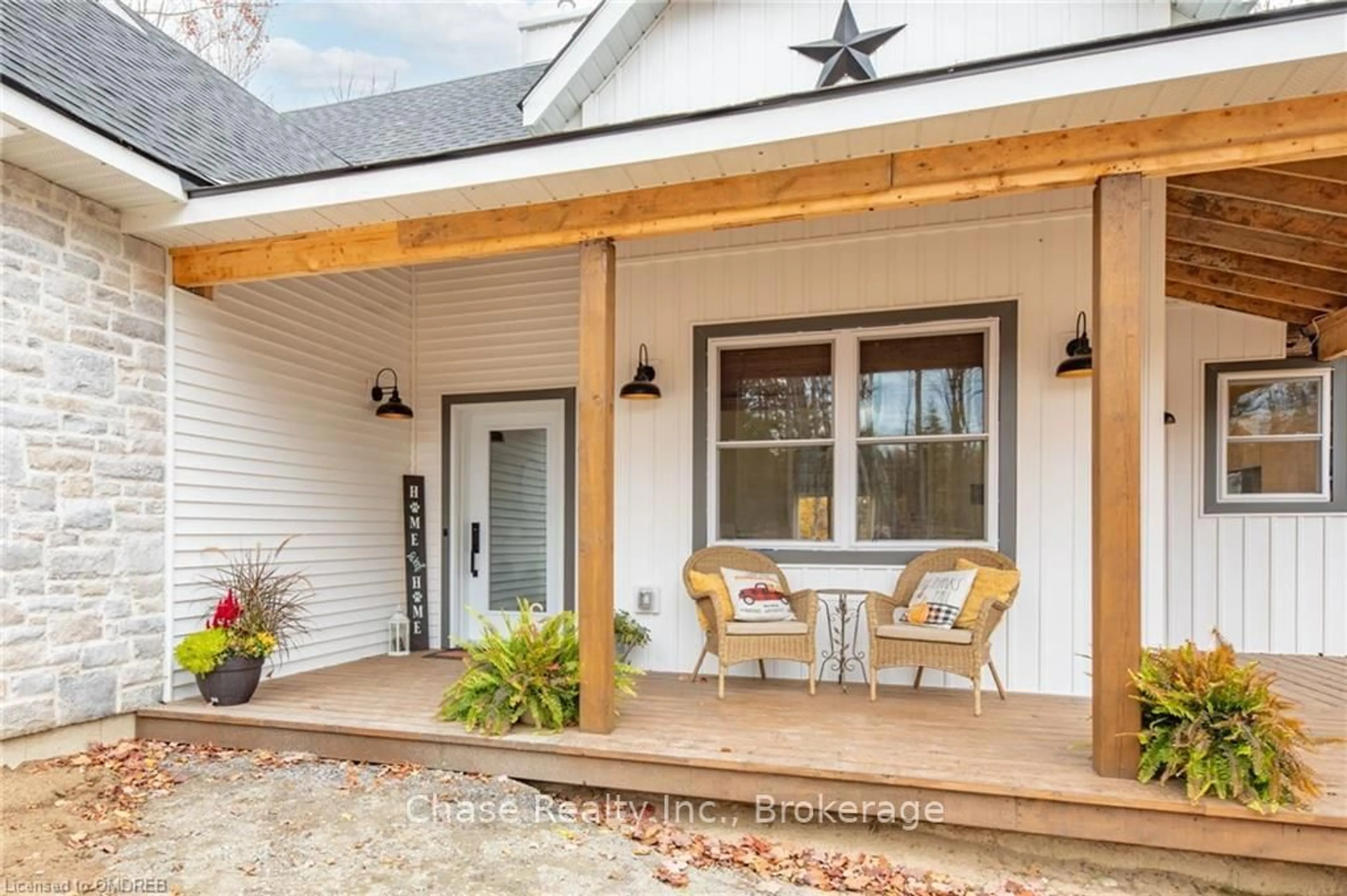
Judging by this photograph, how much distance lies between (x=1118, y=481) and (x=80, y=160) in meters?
4.85

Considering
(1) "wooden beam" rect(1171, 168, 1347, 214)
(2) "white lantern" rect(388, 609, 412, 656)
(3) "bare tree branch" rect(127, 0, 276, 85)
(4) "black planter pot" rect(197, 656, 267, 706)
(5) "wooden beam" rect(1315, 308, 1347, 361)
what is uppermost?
(3) "bare tree branch" rect(127, 0, 276, 85)

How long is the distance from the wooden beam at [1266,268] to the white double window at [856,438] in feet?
5.90

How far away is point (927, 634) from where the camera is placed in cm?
412

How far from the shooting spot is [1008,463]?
4.62 meters

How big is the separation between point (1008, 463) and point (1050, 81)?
237 centimetres

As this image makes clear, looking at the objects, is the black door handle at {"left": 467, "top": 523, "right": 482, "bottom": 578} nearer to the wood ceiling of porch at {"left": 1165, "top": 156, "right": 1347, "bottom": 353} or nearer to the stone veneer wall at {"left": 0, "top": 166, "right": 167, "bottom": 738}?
the stone veneer wall at {"left": 0, "top": 166, "right": 167, "bottom": 738}

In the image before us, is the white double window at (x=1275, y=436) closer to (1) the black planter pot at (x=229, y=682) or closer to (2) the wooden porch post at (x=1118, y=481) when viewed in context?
(2) the wooden porch post at (x=1118, y=481)

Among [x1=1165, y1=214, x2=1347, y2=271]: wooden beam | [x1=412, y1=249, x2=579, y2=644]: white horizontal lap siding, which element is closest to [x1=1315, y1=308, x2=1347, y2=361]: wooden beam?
[x1=1165, y1=214, x2=1347, y2=271]: wooden beam

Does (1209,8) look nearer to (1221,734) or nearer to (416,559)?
(1221,734)

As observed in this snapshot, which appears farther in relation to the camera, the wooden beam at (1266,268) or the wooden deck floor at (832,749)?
the wooden beam at (1266,268)

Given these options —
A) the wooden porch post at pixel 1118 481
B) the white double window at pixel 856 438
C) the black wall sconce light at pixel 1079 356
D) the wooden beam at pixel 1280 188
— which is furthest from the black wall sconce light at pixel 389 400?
the wooden beam at pixel 1280 188

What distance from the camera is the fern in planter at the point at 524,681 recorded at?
3672mm

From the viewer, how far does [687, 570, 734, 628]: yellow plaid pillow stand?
14.8ft

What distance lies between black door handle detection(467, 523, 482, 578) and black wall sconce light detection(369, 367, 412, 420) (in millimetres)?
1035
